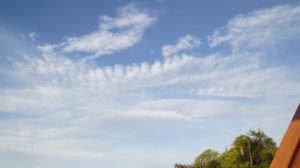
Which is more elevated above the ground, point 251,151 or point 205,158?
point 205,158

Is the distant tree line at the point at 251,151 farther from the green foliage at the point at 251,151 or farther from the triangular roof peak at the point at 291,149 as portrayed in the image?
the triangular roof peak at the point at 291,149

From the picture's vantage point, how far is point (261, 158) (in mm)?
45094

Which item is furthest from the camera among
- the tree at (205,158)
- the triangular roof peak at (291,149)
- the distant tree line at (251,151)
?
the tree at (205,158)

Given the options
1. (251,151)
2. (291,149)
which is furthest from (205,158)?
(291,149)

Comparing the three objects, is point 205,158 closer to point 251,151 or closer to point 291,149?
point 251,151

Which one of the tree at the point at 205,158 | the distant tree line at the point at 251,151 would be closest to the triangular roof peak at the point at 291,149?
the distant tree line at the point at 251,151

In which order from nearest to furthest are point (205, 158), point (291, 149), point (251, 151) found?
point (291, 149) < point (251, 151) < point (205, 158)

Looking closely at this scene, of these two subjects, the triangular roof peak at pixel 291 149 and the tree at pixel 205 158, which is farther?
the tree at pixel 205 158

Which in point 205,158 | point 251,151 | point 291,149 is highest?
point 205,158

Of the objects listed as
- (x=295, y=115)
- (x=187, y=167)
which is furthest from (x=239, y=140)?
(x=295, y=115)

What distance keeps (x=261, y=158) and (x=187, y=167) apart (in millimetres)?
23975

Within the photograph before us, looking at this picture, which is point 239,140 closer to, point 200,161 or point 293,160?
point 200,161

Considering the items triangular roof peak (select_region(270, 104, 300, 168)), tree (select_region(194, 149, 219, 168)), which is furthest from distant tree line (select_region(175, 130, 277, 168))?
triangular roof peak (select_region(270, 104, 300, 168))

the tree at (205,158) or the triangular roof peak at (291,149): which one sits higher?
the tree at (205,158)
